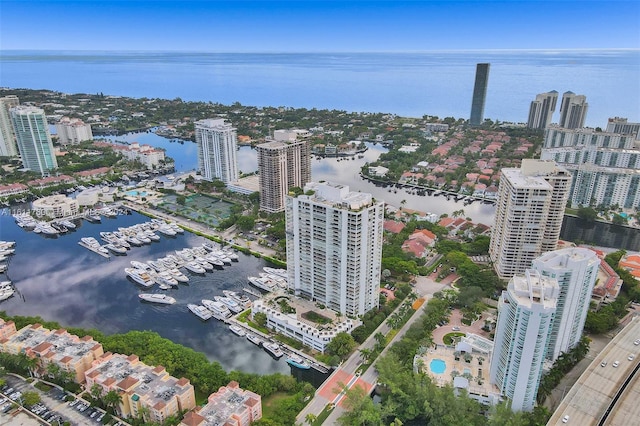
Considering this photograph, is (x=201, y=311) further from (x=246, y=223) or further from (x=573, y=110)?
(x=573, y=110)

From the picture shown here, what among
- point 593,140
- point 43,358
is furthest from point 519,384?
point 593,140

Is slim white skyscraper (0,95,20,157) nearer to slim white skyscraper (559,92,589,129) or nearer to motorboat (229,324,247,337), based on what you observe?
motorboat (229,324,247,337)

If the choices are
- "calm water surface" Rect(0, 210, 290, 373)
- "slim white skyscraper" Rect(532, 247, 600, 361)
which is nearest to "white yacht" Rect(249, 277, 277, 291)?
"calm water surface" Rect(0, 210, 290, 373)

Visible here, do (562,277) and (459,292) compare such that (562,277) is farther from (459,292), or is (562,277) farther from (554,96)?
(554,96)

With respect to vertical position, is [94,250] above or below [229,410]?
below

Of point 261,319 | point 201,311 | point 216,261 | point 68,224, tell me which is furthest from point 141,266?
point 68,224

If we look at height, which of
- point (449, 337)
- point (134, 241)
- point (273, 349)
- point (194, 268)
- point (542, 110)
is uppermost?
point (542, 110)
